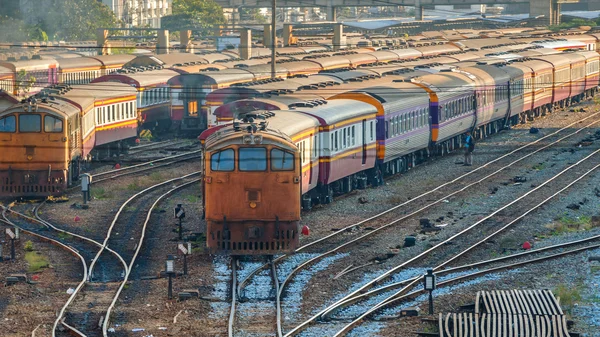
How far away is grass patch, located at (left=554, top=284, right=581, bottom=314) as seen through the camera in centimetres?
1777

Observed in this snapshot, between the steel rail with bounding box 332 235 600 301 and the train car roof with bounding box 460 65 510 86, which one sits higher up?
the train car roof with bounding box 460 65 510 86

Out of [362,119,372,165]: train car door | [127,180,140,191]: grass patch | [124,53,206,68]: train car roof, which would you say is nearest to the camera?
[362,119,372,165]: train car door

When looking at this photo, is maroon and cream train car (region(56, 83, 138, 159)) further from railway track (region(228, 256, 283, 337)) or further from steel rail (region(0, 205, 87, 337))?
railway track (region(228, 256, 283, 337))

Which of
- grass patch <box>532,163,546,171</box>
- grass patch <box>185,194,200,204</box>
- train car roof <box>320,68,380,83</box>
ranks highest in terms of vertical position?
train car roof <box>320,68,380,83</box>

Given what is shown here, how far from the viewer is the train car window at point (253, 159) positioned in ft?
66.2

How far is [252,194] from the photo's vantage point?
20312 mm

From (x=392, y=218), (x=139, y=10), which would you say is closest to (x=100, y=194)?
(x=392, y=218)

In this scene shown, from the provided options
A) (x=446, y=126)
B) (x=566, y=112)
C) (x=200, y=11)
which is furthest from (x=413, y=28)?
(x=446, y=126)

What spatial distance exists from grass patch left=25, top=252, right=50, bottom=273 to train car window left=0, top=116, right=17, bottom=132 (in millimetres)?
5396

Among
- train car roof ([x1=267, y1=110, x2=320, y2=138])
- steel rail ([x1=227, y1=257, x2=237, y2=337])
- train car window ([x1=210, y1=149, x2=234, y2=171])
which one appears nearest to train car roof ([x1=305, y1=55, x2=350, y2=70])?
train car roof ([x1=267, y1=110, x2=320, y2=138])

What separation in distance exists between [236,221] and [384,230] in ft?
17.7

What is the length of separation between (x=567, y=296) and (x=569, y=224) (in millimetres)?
8136

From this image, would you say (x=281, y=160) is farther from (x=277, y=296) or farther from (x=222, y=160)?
(x=277, y=296)

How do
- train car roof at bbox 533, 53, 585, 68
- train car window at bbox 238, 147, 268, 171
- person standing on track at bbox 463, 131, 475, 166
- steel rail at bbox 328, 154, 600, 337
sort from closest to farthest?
steel rail at bbox 328, 154, 600, 337
train car window at bbox 238, 147, 268, 171
person standing on track at bbox 463, 131, 475, 166
train car roof at bbox 533, 53, 585, 68
